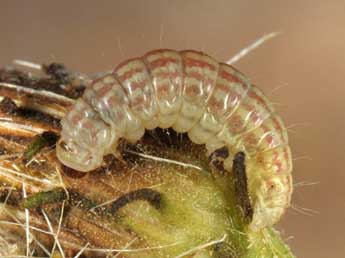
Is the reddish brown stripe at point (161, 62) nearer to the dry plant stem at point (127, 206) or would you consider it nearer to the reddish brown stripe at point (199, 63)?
the reddish brown stripe at point (199, 63)

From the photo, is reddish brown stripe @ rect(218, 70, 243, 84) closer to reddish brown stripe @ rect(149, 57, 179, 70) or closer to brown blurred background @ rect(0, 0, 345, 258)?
reddish brown stripe @ rect(149, 57, 179, 70)

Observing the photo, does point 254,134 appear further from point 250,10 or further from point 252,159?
point 250,10

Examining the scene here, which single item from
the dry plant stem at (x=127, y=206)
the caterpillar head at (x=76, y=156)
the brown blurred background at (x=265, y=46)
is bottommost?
the brown blurred background at (x=265, y=46)

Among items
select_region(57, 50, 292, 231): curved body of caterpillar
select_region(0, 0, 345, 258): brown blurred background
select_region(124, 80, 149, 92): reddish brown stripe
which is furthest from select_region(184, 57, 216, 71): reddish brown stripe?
select_region(0, 0, 345, 258): brown blurred background

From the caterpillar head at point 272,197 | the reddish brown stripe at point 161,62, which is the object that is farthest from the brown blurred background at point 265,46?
the reddish brown stripe at point 161,62

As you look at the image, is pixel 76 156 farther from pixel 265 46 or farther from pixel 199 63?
pixel 265 46

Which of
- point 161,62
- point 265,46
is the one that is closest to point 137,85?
point 161,62
